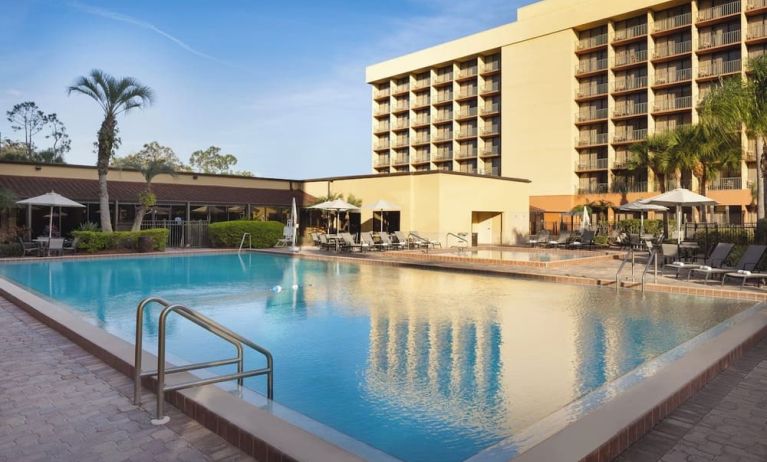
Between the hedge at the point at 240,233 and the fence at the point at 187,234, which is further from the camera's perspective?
the fence at the point at 187,234

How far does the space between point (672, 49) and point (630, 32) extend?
3615 millimetres

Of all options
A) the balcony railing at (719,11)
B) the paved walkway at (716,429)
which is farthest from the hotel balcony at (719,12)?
the paved walkway at (716,429)

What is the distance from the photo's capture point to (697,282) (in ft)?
41.6

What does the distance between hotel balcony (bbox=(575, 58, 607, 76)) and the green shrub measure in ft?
138

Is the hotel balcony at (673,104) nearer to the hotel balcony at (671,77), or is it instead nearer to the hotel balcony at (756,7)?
the hotel balcony at (671,77)

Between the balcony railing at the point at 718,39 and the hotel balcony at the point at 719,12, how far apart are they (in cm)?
113

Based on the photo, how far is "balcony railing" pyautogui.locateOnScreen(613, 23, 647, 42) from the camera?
137 ft

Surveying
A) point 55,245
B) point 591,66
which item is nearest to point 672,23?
point 591,66

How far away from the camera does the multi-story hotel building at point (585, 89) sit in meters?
38.7

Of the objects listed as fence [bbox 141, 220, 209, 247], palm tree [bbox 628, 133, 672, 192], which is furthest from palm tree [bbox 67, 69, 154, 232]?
palm tree [bbox 628, 133, 672, 192]

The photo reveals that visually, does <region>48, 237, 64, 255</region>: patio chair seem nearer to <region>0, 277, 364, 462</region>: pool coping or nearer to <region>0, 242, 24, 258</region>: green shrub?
<region>0, 242, 24, 258</region>: green shrub

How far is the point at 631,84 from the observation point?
4284 centimetres

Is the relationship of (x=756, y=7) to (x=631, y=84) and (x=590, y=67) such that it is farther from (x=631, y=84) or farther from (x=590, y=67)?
(x=590, y=67)

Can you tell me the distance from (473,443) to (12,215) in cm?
2700
